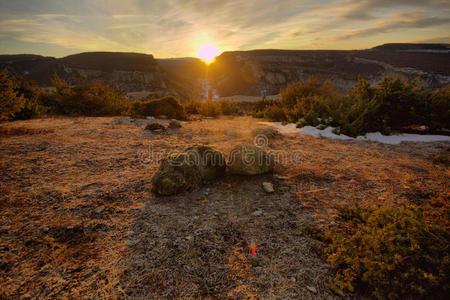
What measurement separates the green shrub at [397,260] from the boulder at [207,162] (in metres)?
1.92

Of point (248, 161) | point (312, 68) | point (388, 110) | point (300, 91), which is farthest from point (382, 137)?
point (312, 68)

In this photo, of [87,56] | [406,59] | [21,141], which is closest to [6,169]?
[21,141]

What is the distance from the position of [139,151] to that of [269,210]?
11.0ft

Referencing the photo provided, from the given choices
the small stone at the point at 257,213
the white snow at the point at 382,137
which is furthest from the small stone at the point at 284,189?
the white snow at the point at 382,137

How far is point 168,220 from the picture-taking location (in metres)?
2.24

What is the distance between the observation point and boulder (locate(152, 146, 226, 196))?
278 centimetres

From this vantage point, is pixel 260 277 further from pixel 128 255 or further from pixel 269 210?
pixel 128 255

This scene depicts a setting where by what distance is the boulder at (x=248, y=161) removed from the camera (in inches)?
128

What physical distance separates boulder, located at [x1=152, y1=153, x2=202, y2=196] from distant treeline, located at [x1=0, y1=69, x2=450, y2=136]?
5563 millimetres

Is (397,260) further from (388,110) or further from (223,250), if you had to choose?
(388,110)

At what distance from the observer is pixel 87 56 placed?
64938mm

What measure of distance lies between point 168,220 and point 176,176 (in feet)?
2.45

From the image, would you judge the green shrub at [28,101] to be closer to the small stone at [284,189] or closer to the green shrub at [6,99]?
the green shrub at [6,99]

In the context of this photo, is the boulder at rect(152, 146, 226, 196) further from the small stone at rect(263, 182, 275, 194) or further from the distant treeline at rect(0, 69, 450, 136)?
the distant treeline at rect(0, 69, 450, 136)
